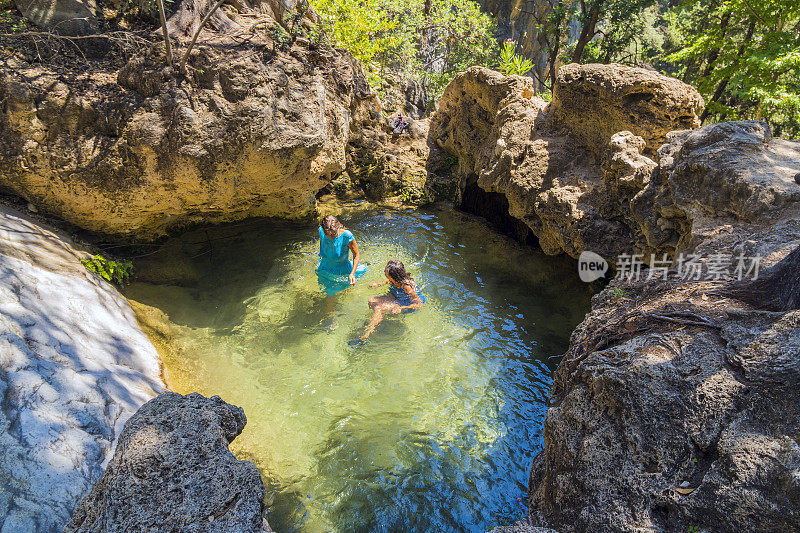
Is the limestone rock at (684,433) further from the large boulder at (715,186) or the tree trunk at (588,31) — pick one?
the tree trunk at (588,31)

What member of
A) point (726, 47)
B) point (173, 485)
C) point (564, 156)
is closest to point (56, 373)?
point (173, 485)

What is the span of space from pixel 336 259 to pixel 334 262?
0.20 ft

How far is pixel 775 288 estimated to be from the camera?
8.77 ft

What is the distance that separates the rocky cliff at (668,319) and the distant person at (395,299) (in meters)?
2.34

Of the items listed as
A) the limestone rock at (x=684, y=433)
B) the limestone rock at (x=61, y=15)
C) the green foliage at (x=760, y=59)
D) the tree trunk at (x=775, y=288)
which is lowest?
the limestone rock at (x=684, y=433)

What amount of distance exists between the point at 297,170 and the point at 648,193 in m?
4.87

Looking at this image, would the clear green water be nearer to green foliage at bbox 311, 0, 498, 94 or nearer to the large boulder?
the large boulder

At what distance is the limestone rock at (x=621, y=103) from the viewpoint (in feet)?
17.0

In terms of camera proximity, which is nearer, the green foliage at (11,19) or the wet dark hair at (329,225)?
the green foliage at (11,19)

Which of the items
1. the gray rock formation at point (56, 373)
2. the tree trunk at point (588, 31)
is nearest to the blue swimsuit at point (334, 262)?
the gray rock formation at point (56, 373)

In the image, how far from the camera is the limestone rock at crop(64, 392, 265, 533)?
69.6 inches

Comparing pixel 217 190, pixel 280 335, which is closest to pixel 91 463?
pixel 280 335

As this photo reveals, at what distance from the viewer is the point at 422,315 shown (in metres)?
5.73

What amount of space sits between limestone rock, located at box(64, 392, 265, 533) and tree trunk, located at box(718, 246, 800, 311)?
11.0 feet
